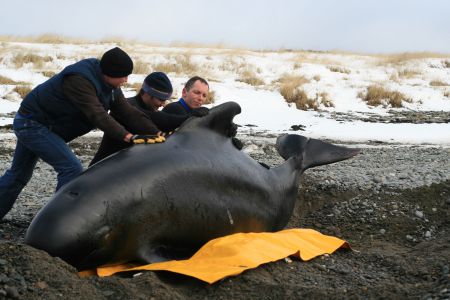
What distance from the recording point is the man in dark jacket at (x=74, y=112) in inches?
222

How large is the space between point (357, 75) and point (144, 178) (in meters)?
28.7

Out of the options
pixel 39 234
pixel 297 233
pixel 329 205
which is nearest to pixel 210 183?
pixel 297 233

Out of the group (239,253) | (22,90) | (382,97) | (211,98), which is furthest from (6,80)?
(239,253)

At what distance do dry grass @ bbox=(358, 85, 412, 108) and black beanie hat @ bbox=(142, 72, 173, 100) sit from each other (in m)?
18.3

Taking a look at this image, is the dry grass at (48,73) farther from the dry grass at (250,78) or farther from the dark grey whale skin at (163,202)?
the dark grey whale skin at (163,202)

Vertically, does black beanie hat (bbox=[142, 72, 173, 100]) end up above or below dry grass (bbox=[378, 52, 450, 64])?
above

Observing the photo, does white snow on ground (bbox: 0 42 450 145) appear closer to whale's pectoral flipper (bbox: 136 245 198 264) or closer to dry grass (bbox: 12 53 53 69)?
dry grass (bbox: 12 53 53 69)

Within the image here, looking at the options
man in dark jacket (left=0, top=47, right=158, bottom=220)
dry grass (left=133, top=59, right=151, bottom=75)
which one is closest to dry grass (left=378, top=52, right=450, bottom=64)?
dry grass (left=133, top=59, right=151, bottom=75)

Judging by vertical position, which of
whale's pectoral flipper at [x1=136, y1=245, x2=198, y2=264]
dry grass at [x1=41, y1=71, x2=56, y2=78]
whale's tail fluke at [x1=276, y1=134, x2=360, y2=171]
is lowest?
dry grass at [x1=41, y1=71, x2=56, y2=78]

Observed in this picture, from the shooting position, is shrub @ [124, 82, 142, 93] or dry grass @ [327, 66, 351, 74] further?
dry grass @ [327, 66, 351, 74]

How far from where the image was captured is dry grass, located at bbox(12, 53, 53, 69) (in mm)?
26875

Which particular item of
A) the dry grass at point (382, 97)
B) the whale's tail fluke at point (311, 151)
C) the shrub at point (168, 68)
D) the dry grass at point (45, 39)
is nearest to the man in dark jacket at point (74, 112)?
the whale's tail fluke at point (311, 151)

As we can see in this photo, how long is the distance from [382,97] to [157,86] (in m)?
19.2

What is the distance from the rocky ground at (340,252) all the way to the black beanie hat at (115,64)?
1.87 metres
